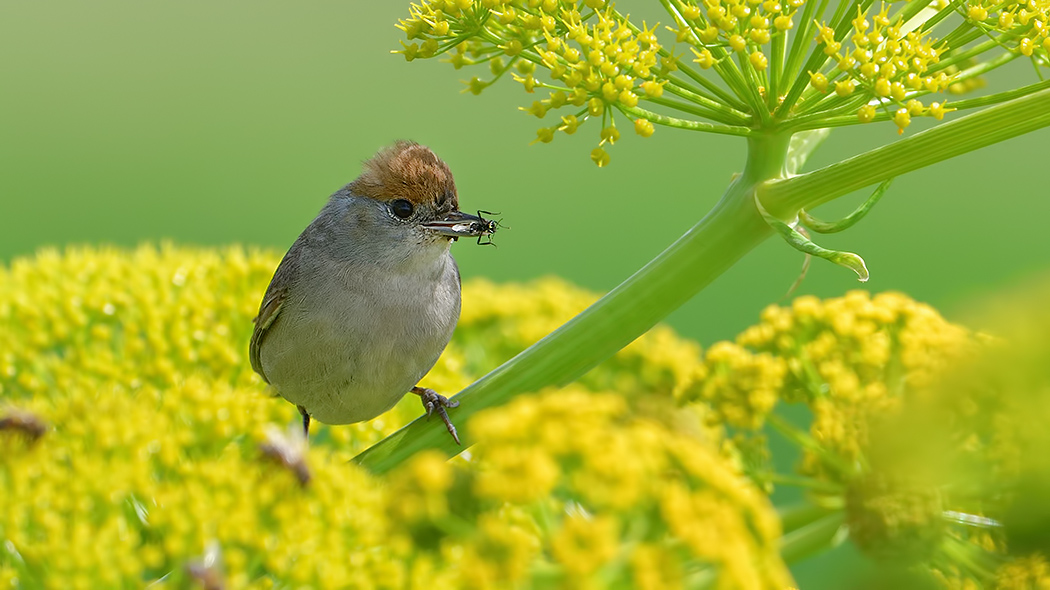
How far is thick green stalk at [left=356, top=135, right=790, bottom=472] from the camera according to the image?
91.9 inches

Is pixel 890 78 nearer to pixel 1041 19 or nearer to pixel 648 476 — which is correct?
pixel 1041 19

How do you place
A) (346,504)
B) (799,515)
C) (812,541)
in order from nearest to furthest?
(346,504) < (812,541) < (799,515)

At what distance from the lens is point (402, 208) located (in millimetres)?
3371

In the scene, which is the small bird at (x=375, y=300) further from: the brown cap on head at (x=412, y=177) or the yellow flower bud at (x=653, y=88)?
the yellow flower bud at (x=653, y=88)

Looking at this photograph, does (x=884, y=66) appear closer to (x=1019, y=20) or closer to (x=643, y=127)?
(x=1019, y=20)

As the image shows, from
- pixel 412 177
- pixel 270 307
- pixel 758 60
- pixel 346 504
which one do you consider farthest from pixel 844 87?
pixel 270 307

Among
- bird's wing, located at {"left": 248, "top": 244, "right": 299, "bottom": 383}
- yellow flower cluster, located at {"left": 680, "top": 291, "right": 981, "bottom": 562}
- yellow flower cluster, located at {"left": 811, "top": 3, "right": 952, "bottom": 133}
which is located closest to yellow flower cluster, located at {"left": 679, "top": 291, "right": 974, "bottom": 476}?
yellow flower cluster, located at {"left": 680, "top": 291, "right": 981, "bottom": 562}

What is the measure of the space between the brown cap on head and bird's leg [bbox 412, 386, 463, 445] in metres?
0.62

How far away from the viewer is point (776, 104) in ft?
7.42

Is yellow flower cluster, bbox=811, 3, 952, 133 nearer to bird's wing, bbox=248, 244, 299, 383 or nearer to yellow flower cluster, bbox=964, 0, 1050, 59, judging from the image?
yellow flower cluster, bbox=964, 0, 1050, 59

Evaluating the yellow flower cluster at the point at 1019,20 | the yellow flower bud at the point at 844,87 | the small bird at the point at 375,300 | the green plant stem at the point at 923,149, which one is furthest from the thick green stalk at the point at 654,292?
the small bird at the point at 375,300

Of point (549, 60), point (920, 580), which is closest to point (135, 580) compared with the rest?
point (549, 60)

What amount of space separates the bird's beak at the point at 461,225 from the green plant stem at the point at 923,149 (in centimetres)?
113

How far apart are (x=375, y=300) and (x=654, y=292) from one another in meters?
1.26
